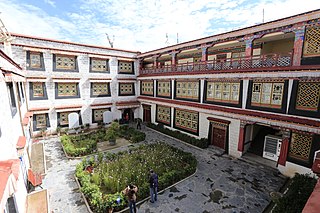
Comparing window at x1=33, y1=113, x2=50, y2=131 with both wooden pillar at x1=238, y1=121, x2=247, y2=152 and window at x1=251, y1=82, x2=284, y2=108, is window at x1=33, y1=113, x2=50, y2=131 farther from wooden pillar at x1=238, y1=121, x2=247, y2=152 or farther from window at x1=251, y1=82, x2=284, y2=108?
window at x1=251, y1=82, x2=284, y2=108

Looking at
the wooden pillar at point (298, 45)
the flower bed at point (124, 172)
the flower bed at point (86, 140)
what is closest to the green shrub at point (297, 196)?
the flower bed at point (124, 172)

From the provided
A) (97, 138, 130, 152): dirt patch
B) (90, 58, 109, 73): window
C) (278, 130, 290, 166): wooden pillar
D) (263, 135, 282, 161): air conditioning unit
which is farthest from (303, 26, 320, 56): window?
(90, 58, 109, 73): window

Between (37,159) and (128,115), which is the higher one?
(128,115)

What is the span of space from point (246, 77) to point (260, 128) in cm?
614

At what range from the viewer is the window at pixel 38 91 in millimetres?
16938

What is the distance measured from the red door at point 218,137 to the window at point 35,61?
18524mm

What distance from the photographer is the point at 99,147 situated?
15578mm

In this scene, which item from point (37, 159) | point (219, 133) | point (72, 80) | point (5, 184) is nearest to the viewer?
point (5, 184)

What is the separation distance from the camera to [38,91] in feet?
57.0

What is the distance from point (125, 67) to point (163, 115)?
870 cm

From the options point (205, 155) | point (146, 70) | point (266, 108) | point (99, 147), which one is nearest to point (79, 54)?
point (146, 70)

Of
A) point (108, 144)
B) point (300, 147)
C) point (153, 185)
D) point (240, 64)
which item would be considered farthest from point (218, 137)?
point (108, 144)

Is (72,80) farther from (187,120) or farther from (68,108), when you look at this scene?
(187,120)

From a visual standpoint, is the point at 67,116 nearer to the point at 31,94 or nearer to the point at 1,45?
the point at 31,94
